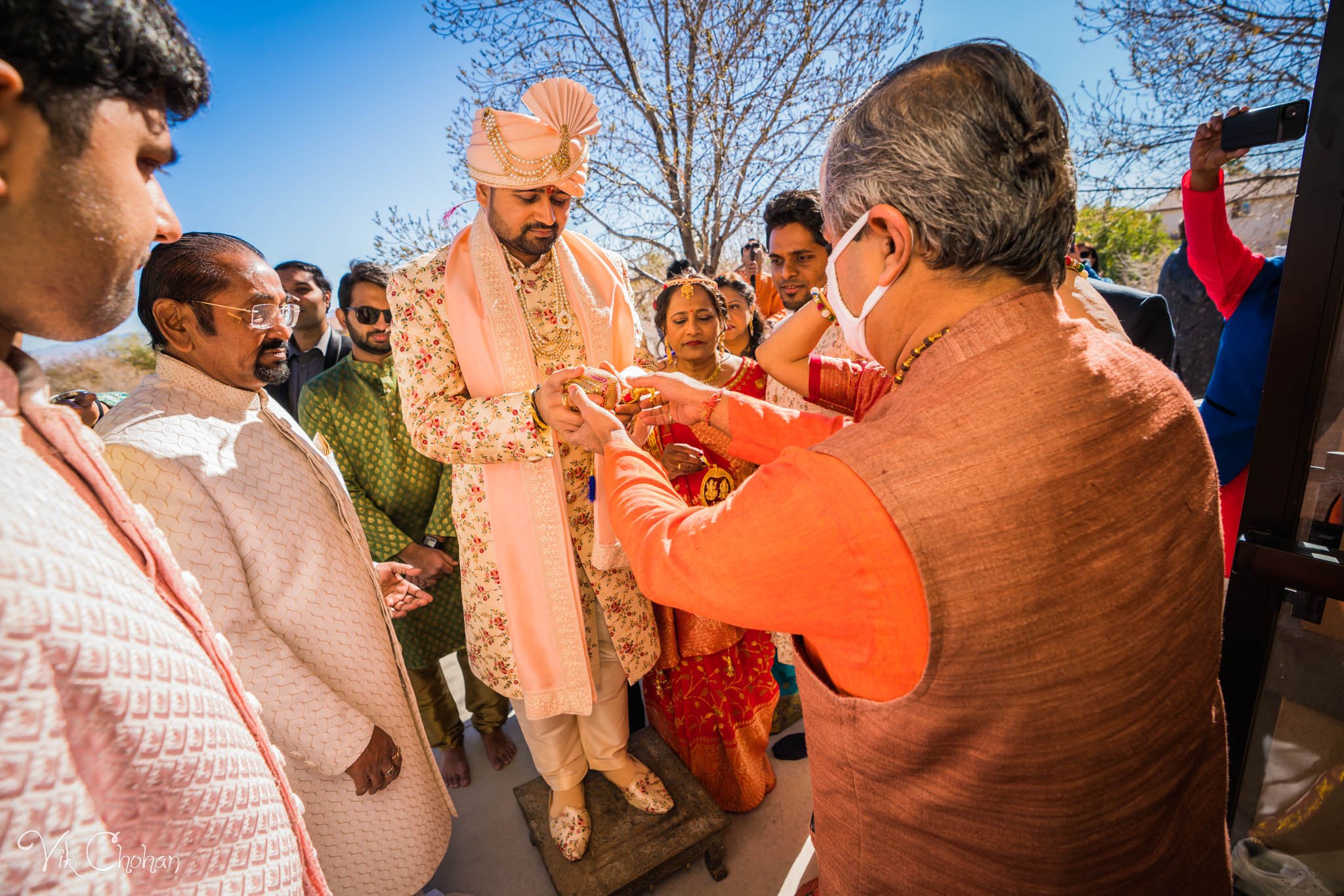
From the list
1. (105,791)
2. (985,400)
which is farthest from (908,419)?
(105,791)

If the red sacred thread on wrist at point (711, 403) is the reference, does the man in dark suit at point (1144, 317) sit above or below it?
above

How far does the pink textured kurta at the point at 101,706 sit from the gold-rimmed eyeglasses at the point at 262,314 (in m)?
1.18

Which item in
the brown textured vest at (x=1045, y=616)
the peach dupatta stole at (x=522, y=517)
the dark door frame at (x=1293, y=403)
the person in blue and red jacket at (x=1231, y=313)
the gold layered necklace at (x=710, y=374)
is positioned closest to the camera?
the brown textured vest at (x=1045, y=616)

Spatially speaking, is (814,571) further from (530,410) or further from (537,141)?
(537,141)

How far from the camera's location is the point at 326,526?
184 cm

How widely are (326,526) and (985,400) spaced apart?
1884mm

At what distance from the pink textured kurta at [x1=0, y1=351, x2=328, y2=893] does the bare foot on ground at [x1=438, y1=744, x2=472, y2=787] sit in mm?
2662

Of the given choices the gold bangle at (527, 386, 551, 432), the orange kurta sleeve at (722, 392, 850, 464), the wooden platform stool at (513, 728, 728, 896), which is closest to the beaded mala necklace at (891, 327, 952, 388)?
the orange kurta sleeve at (722, 392, 850, 464)

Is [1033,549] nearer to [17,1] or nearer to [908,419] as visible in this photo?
[908,419]

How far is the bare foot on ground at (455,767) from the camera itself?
3197mm

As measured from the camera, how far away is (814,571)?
0.93m

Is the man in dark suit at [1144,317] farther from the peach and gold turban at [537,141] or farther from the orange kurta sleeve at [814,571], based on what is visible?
the orange kurta sleeve at [814,571]

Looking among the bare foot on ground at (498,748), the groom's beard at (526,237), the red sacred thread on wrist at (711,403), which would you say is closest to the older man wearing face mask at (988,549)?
the red sacred thread on wrist at (711,403)

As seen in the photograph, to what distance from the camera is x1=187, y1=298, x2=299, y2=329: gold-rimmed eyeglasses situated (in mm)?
1749
